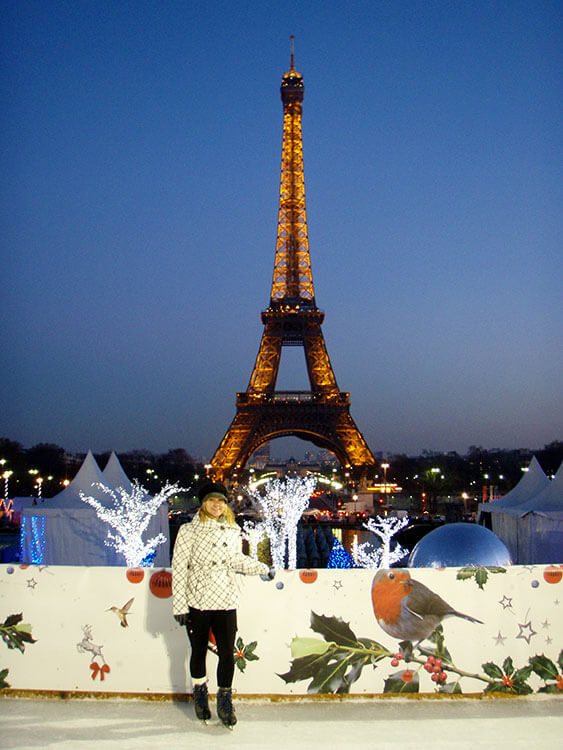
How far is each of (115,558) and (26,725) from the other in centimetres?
1217

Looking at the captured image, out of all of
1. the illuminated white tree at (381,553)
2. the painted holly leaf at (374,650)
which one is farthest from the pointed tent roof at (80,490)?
the painted holly leaf at (374,650)

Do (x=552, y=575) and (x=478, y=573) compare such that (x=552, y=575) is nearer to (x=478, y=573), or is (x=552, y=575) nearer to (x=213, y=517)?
(x=478, y=573)

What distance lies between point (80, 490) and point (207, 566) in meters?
13.1

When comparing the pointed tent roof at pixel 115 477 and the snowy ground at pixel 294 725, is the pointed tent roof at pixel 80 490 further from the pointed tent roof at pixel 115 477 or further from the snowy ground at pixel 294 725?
the snowy ground at pixel 294 725

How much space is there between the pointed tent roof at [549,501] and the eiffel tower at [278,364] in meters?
35.0

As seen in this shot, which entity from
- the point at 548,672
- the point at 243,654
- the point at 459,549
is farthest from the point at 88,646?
the point at 459,549

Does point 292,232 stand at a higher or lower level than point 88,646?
higher

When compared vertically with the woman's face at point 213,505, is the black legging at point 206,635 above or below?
below

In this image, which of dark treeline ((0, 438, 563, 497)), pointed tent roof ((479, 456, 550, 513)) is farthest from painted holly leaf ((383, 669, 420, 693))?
dark treeline ((0, 438, 563, 497))

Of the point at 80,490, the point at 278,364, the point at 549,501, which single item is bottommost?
the point at 549,501

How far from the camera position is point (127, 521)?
51.0 feet

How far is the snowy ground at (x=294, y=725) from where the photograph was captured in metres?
4.00

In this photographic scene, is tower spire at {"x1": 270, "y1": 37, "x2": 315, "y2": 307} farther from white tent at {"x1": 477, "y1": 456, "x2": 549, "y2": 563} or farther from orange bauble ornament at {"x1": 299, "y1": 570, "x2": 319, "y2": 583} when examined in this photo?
orange bauble ornament at {"x1": 299, "y1": 570, "x2": 319, "y2": 583}

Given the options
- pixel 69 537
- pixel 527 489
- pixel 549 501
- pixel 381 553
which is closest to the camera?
pixel 549 501
